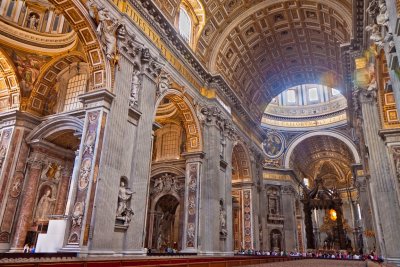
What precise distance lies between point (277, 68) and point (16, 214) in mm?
16355

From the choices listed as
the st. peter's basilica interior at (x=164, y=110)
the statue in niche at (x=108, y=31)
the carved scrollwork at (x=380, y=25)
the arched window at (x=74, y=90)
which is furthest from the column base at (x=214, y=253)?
the carved scrollwork at (x=380, y=25)

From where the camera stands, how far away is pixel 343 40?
49.0ft

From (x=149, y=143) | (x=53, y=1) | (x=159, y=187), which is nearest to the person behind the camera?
(x=53, y=1)

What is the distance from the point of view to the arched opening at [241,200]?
1786 cm

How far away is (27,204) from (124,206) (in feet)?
13.7

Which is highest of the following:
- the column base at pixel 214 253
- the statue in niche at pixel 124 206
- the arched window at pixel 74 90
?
the arched window at pixel 74 90

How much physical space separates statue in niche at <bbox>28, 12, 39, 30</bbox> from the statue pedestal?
7.77 metres

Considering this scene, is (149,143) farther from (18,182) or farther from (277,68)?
(277,68)

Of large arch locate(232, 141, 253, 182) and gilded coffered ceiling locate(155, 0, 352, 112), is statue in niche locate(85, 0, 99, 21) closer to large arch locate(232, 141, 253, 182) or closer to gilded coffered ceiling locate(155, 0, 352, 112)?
gilded coffered ceiling locate(155, 0, 352, 112)

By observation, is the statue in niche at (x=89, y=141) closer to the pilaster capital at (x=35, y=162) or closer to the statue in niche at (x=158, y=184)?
the pilaster capital at (x=35, y=162)

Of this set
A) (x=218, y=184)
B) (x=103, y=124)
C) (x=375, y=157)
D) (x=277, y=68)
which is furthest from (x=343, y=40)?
(x=103, y=124)

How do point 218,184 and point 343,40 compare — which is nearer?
point 218,184

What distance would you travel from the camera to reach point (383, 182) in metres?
8.89

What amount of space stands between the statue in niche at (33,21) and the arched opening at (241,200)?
11.3 metres
